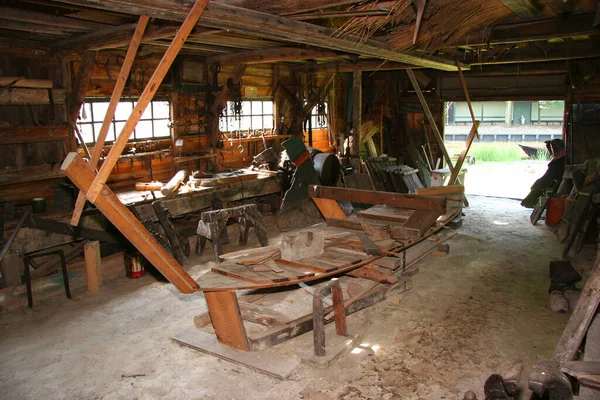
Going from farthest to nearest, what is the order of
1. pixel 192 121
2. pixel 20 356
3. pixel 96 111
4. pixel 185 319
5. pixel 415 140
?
pixel 415 140 → pixel 192 121 → pixel 96 111 → pixel 185 319 → pixel 20 356

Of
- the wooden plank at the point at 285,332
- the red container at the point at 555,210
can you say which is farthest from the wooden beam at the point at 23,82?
the red container at the point at 555,210

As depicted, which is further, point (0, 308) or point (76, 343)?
point (0, 308)

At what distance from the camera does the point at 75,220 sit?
9.64 ft

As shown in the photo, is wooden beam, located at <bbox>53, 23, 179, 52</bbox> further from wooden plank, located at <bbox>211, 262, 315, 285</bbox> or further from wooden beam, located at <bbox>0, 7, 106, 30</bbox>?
wooden plank, located at <bbox>211, 262, 315, 285</bbox>

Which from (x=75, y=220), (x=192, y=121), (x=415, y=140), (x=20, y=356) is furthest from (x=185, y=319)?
(x=415, y=140)

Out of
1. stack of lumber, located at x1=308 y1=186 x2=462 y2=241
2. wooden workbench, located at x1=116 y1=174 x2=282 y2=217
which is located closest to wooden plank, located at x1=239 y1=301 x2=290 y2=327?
stack of lumber, located at x1=308 y1=186 x2=462 y2=241

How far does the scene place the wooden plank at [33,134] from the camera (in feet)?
18.8

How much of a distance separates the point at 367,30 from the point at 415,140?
7.62 metres

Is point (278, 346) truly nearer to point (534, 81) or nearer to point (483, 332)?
point (483, 332)

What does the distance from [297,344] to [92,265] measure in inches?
111

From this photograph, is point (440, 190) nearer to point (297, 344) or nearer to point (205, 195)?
point (205, 195)

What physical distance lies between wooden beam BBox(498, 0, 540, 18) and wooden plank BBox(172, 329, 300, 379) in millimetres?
3562

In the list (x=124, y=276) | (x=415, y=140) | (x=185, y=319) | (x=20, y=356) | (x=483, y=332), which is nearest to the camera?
(x=20, y=356)

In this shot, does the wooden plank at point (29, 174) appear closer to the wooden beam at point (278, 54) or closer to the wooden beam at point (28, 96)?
the wooden beam at point (28, 96)
